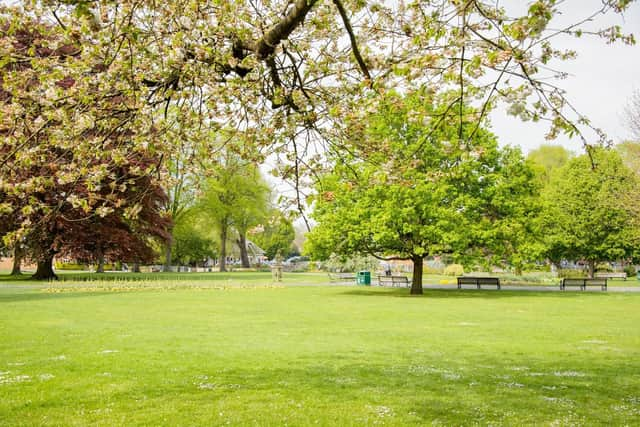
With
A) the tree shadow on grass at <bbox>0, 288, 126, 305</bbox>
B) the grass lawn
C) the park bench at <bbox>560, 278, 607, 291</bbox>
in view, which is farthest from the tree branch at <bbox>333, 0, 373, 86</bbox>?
the park bench at <bbox>560, 278, 607, 291</bbox>

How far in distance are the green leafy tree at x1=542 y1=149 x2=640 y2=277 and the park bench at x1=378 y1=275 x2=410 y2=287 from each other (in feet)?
50.7

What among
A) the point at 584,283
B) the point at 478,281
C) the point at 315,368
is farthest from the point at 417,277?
the point at 315,368

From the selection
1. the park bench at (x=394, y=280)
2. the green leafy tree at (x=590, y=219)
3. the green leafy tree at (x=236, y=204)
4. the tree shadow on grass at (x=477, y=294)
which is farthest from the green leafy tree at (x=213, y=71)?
the green leafy tree at (x=236, y=204)

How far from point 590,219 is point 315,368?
142 ft

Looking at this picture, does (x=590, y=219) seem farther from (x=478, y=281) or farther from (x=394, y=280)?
(x=394, y=280)

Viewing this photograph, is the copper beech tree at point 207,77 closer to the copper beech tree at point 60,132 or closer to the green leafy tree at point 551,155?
the copper beech tree at point 60,132

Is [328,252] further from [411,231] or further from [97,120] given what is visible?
[97,120]

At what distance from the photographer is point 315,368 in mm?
9500

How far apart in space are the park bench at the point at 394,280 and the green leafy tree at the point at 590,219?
15.5 m

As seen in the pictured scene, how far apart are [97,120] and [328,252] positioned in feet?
71.4

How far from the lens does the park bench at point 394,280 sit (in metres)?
35.0

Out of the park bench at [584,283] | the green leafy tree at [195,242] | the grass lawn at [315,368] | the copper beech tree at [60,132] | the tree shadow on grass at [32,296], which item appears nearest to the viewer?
the copper beech tree at [60,132]

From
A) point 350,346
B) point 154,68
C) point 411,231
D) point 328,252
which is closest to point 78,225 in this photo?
point 328,252

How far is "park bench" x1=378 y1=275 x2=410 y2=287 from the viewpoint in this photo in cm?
3497
